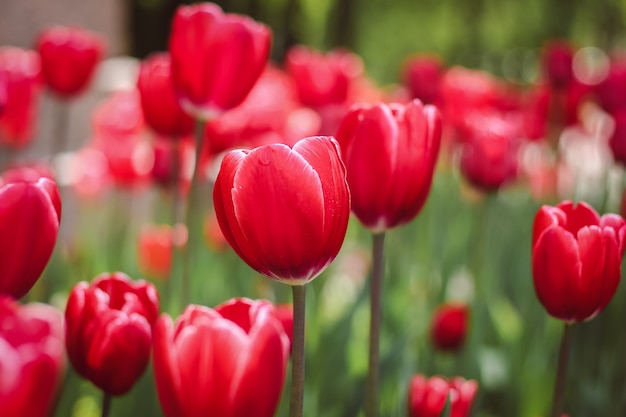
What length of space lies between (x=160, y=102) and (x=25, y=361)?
88 centimetres

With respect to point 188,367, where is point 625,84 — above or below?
above

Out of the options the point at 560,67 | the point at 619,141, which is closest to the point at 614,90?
the point at 560,67

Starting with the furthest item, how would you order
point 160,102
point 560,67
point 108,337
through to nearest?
point 560,67 < point 160,102 < point 108,337

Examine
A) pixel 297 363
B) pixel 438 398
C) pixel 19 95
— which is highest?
pixel 19 95

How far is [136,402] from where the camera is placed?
3.89 feet

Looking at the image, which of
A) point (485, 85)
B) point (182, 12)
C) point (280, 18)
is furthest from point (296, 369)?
point (280, 18)

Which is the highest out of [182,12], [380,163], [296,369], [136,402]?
[182,12]

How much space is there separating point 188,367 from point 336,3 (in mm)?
7811

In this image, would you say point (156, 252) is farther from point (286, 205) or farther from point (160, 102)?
point (286, 205)

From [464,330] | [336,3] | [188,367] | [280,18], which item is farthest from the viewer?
[280,18]

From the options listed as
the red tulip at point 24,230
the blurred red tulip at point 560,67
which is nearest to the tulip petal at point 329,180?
the red tulip at point 24,230

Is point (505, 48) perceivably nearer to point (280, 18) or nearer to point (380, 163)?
point (280, 18)

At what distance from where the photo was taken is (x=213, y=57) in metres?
1.04

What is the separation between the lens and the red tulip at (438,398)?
0.79m
